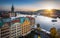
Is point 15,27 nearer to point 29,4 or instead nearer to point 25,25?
point 25,25

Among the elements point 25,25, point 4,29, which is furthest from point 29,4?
point 4,29

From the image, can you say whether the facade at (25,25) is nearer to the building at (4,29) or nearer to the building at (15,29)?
the building at (15,29)

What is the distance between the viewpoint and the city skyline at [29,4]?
1500 millimetres

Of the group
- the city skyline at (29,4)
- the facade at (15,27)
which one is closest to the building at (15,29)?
the facade at (15,27)

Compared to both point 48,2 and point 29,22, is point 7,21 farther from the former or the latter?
point 48,2

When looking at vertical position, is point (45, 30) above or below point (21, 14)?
below

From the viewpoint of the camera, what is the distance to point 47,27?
1.45 meters

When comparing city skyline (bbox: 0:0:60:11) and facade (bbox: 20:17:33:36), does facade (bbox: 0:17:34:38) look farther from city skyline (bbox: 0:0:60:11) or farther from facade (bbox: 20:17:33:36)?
city skyline (bbox: 0:0:60:11)

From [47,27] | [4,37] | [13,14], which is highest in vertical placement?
[13,14]

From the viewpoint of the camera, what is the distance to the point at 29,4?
1.52 meters

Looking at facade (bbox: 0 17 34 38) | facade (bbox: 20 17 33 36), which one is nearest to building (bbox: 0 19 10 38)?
facade (bbox: 0 17 34 38)

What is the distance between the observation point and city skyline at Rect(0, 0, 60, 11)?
1500 millimetres

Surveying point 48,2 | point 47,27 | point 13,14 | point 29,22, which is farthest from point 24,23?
point 48,2

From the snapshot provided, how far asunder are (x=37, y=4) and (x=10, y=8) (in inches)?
13.5
